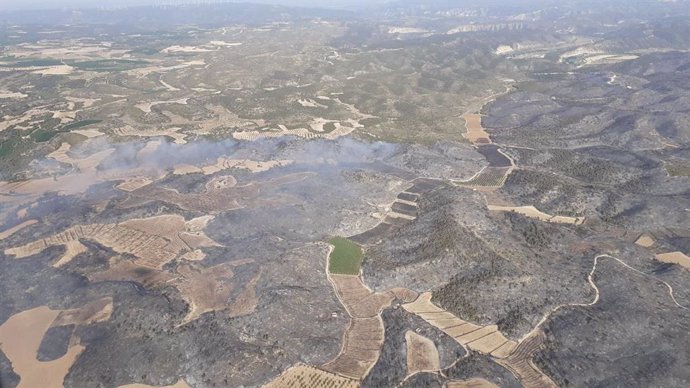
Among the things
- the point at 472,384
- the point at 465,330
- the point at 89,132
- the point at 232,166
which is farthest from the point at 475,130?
the point at 89,132

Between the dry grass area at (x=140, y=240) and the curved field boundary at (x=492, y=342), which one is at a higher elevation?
the dry grass area at (x=140, y=240)

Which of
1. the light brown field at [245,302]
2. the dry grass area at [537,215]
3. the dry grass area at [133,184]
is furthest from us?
the dry grass area at [133,184]

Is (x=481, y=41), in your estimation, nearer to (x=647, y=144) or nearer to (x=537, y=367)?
(x=647, y=144)

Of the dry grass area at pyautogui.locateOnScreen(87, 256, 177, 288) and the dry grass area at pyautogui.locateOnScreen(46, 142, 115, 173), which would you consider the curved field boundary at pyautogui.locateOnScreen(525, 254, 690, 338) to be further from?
the dry grass area at pyautogui.locateOnScreen(46, 142, 115, 173)

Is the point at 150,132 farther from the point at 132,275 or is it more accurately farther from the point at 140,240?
the point at 132,275

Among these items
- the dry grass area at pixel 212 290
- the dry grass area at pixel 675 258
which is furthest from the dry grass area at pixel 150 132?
the dry grass area at pixel 675 258

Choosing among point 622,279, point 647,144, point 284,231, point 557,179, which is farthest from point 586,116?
point 284,231

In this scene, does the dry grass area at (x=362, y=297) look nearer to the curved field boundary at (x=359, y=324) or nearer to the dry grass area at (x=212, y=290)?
the curved field boundary at (x=359, y=324)
